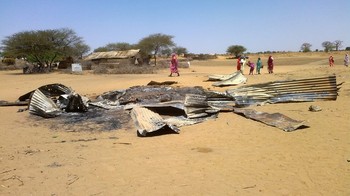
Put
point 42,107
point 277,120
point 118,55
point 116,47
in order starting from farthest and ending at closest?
point 116,47, point 118,55, point 42,107, point 277,120

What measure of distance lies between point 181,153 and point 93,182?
6.15ft

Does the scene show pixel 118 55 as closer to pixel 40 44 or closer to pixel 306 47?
pixel 40 44

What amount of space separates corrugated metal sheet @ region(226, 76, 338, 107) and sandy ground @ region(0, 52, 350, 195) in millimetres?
2477

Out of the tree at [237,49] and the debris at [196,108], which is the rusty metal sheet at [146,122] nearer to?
the debris at [196,108]

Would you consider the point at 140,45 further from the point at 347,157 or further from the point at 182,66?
the point at 347,157

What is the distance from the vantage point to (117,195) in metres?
4.48

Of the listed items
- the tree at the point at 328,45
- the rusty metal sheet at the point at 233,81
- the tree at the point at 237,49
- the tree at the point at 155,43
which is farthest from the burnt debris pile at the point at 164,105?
the tree at the point at 328,45

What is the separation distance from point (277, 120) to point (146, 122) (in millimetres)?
3242

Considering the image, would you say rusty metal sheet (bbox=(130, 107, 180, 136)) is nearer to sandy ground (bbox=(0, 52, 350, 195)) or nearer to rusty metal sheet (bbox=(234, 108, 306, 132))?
sandy ground (bbox=(0, 52, 350, 195))

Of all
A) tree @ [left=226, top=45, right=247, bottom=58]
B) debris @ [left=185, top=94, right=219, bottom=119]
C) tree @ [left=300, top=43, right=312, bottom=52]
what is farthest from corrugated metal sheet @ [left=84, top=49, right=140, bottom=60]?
tree @ [left=300, top=43, right=312, bottom=52]

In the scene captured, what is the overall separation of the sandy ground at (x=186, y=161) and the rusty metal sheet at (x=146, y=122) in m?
0.27

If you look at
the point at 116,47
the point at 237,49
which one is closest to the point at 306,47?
the point at 237,49

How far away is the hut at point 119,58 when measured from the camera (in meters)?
40.0

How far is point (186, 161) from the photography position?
18.9 feet
